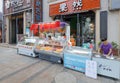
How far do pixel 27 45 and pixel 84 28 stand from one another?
4.69 meters

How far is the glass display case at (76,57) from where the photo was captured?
Answer: 6.67 meters

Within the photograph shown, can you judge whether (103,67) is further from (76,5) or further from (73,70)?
(76,5)

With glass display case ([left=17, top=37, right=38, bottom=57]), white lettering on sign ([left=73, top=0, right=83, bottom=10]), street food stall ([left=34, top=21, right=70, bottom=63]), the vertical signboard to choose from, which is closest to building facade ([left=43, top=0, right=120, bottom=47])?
white lettering on sign ([left=73, top=0, right=83, bottom=10])

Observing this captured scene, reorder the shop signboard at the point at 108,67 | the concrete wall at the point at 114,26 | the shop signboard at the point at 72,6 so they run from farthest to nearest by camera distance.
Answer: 1. the shop signboard at the point at 72,6
2. the concrete wall at the point at 114,26
3. the shop signboard at the point at 108,67

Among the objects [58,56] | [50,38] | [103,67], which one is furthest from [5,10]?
[103,67]

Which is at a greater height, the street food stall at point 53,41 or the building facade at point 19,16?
the building facade at point 19,16

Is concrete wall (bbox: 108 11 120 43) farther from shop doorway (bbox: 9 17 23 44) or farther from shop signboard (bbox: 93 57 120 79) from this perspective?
shop doorway (bbox: 9 17 23 44)

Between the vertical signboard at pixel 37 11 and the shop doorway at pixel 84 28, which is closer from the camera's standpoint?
the shop doorway at pixel 84 28

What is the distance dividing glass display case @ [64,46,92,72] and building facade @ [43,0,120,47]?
4.10m

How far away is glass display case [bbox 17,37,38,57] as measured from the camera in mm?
10234

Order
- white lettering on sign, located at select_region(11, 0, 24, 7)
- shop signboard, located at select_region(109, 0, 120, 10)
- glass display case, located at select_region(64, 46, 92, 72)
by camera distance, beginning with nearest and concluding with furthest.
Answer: glass display case, located at select_region(64, 46, 92, 72), shop signboard, located at select_region(109, 0, 120, 10), white lettering on sign, located at select_region(11, 0, 24, 7)

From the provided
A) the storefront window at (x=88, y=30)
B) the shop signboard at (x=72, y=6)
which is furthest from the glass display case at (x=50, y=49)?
the shop signboard at (x=72, y=6)

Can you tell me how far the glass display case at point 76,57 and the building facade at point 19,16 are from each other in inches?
336

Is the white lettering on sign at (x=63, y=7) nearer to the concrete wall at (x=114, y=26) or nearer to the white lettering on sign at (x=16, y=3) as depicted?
the concrete wall at (x=114, y=26)
